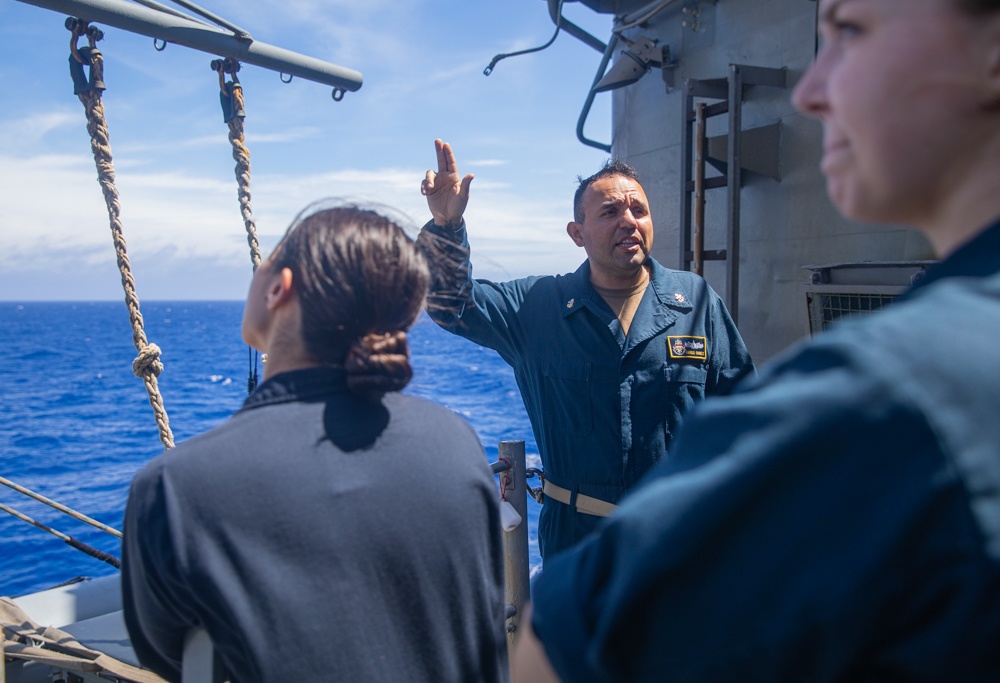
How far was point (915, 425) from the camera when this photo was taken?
0.53m

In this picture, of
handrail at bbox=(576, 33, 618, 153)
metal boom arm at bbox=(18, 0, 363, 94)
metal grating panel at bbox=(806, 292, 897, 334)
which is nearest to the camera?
metal boom arm at bbox=(18, 0, 363, 94)

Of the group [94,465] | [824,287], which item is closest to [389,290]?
[824,287]

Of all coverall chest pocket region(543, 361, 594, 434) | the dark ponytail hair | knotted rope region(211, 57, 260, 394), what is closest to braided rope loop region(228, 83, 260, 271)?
knotted rope region(211, 57, 260, 394)

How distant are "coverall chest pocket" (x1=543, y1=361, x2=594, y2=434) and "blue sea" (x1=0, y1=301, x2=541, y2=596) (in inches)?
19.3

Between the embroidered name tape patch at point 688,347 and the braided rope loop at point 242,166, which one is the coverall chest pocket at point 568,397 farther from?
the braided rope loop at point 242,166

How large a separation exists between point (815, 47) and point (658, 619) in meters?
4.61

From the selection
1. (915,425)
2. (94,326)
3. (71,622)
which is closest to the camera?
(915,425)

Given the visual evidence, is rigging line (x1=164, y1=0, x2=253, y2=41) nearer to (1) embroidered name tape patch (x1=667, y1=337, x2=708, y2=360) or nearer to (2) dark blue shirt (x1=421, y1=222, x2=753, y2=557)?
(2) dark blue shirt (x1=421, y1=222, x2=753, y2=557)

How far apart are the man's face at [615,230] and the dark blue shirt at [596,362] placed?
9 centimetres

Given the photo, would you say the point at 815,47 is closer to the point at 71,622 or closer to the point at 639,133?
the point at 639,133

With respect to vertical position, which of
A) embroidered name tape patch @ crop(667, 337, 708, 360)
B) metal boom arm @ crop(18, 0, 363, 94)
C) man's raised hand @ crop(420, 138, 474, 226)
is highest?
metal boom arm @ crop(18, 0, 363, 94)

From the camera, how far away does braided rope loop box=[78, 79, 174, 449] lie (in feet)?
7.64

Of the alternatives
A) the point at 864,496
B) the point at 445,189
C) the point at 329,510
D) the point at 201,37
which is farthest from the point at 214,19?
the point at 864,496

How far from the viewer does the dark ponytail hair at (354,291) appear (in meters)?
1.24
